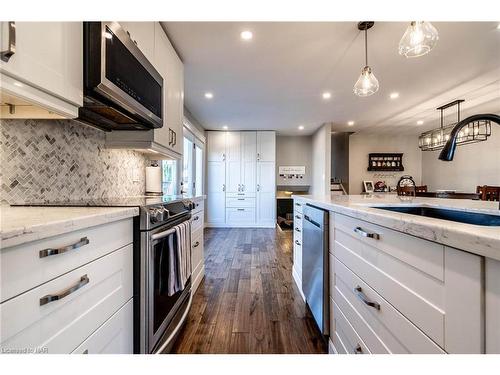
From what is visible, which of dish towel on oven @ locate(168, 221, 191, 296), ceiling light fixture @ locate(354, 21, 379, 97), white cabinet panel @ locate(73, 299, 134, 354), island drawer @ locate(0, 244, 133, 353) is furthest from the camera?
ceiling light fixture @ locate(354, 21, 379, 97)

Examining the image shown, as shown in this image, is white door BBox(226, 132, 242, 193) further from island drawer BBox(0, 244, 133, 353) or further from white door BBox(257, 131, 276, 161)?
island drawer BBox(0, 244, 133, 353)

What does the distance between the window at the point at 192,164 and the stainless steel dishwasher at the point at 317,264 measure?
298 centimetres

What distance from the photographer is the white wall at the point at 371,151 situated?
22.1ft

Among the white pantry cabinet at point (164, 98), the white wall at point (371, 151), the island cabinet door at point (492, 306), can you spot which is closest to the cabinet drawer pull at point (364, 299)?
the island cabinet door at point (492, 306)

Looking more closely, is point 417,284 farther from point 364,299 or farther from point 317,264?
point 317,264

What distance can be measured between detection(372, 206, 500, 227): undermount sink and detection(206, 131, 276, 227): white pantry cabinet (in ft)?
14.4

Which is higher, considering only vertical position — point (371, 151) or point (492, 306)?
point (371, 151)

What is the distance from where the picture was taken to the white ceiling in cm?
208

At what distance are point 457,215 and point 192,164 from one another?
4.38 m

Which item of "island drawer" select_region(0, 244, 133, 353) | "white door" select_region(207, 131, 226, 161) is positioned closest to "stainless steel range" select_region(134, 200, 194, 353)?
"island drawer" select_region(0, 244, 133, 353)

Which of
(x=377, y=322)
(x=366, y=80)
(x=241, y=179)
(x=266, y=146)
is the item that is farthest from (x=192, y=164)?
(x=377, y=322)

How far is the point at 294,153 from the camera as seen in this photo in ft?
22.4

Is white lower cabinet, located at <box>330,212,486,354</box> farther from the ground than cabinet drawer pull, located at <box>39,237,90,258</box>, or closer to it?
closer to it
